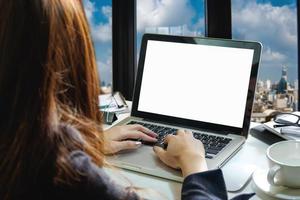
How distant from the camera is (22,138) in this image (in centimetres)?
72

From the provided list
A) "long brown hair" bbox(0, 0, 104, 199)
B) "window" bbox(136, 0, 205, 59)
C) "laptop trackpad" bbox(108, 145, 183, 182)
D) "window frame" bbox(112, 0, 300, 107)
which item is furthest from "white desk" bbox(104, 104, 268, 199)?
"window frame" bbox(112, 0, 300, 107)

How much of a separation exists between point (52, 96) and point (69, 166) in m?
0.11

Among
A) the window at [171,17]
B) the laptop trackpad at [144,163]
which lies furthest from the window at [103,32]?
the laptop trackpad at [144,163]

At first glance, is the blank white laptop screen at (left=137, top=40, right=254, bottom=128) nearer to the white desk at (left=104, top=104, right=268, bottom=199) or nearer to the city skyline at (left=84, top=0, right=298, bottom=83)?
the white desk at (left=104, top=104, right=268, bottom=199)

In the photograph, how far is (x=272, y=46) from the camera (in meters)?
1.75

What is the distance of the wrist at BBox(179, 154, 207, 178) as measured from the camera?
102 cm

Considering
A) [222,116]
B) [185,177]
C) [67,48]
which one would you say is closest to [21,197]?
[67,48]

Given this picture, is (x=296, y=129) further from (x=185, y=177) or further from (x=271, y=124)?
(x=185, y=177)

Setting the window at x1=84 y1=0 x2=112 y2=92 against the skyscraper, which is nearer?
the skyscraper

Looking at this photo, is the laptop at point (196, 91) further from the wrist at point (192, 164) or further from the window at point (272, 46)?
the window at point (272, 46)

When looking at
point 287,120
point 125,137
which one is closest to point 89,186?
point 125,137

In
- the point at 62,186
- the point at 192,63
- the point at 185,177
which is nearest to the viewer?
the point at 62,186

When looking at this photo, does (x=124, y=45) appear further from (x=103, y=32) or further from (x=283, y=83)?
(x=283, y=83)

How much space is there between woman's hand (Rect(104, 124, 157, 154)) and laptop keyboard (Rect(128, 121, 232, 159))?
0.04 meters
